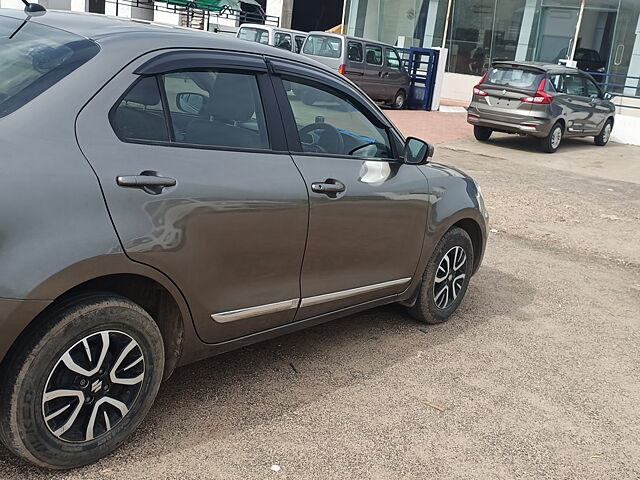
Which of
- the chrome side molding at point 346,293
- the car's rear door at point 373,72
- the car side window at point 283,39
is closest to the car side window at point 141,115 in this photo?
the chrome side molding at point 346,293

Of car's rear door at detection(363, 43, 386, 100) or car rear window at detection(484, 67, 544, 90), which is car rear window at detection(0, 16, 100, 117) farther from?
car's rear door at detection(363, 43, 386, 100)

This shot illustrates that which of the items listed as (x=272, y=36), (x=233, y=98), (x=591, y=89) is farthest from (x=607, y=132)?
(x=233, y=98)

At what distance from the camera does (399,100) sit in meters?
20.5

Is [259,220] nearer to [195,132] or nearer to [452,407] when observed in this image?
[195,132]

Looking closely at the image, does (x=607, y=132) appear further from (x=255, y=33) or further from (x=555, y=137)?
(x=255, y=33)

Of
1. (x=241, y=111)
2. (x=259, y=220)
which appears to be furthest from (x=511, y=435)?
(x=241, y=111)

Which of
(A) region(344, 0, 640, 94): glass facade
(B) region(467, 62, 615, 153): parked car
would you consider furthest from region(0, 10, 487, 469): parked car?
(A) region(344, 0, 640, 94): glass facade

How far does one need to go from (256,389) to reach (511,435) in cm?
131

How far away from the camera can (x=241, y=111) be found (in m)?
3.33

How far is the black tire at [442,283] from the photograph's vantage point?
4.61 m

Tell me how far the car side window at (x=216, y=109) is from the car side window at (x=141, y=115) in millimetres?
59

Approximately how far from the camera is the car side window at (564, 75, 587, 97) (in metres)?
14.9

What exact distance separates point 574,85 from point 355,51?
604 centimetres

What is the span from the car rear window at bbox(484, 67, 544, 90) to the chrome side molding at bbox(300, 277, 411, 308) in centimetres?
1097
